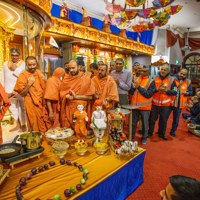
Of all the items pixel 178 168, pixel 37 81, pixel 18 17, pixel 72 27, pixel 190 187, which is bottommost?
pixel 178 168

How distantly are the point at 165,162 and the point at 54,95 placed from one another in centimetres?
204

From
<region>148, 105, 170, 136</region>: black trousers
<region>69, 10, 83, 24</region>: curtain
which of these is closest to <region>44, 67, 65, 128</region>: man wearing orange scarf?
<region>148, 105, 170, 136</region>: black trousers

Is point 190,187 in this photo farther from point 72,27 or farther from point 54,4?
point 54,4

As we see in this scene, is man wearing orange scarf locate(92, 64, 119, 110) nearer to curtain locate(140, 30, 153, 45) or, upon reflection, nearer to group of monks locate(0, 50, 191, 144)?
group of monks locate(0, 50, 191, 144)

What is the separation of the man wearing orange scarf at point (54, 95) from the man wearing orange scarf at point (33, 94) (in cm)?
15

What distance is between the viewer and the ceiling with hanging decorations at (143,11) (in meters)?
5.01

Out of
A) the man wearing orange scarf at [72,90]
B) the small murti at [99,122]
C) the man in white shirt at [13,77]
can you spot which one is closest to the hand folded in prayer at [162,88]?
the man wearing orange scarf at [72,90]

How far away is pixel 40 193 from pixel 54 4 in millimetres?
6164

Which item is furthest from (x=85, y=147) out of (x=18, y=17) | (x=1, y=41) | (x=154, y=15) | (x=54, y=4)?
(x=54, y=4)

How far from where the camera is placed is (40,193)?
4.50 ft

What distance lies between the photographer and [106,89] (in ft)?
9.25

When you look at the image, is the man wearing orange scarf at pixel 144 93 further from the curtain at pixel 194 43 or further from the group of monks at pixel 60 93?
the curtain at pixel 194 43

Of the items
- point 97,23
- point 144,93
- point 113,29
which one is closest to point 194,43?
point 113,29

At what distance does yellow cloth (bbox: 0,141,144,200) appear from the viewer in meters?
1.38
